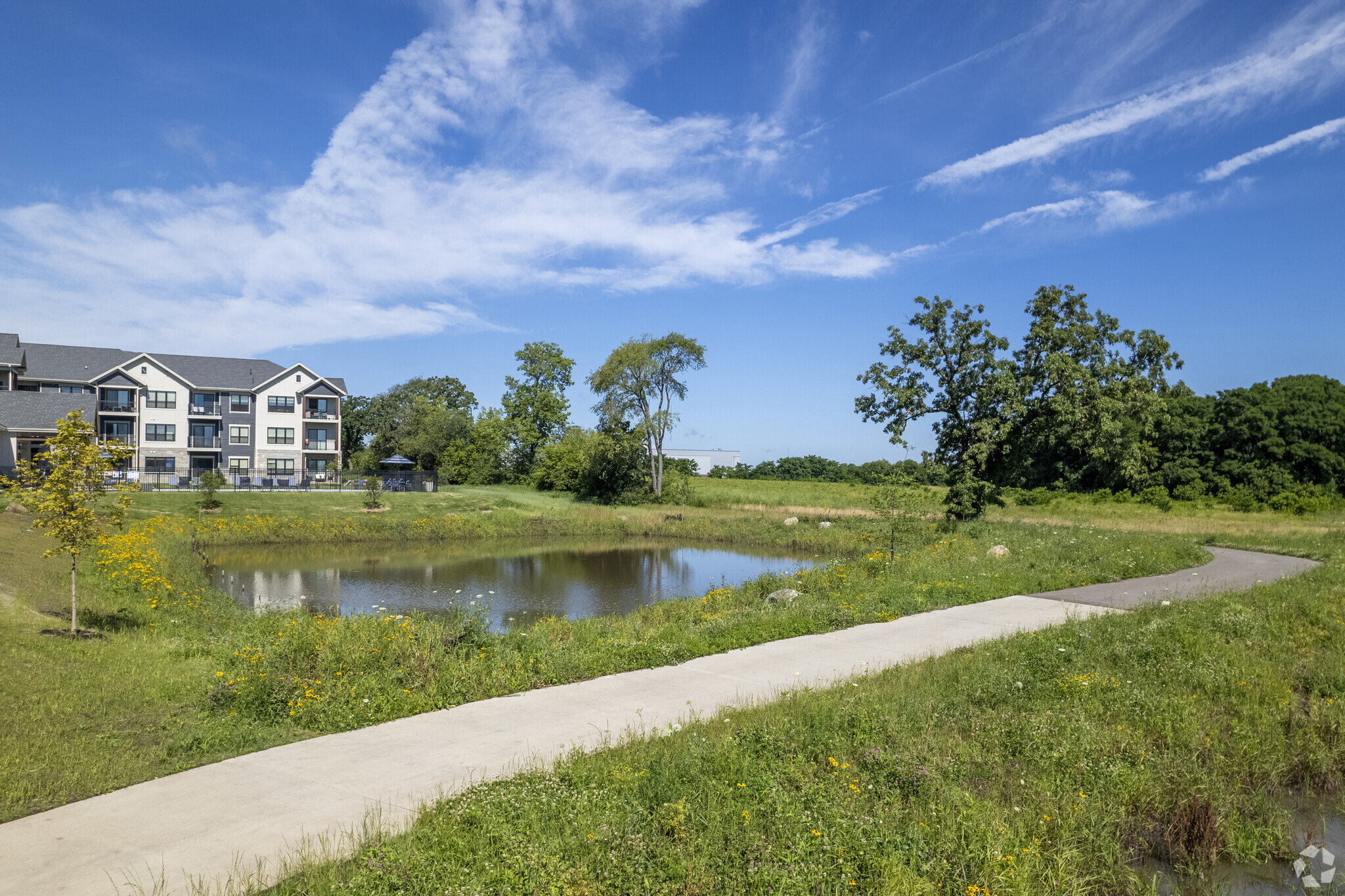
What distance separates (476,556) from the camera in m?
30.3

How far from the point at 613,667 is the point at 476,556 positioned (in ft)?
73.4

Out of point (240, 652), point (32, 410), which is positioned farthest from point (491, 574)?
point (32, 410)

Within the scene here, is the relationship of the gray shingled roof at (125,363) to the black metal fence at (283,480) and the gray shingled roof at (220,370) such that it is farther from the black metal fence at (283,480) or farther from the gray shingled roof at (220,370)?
the black metal fence at (283,480)

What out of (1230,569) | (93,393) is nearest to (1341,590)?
(1230,569)

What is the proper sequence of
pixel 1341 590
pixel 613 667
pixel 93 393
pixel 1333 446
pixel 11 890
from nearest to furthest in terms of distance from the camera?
pixel 11 890, pixel 613 667, pixel 1341 590, pixel 1333 446, pixel 93 393

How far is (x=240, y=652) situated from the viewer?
9.38 meters

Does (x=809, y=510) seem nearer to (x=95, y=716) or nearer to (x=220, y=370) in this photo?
(x=95, y=716)

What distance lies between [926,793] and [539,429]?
64.0 m

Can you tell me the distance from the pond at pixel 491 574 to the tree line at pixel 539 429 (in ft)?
57.4

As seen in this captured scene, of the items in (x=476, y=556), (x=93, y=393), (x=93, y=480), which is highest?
(x=93, y=393)

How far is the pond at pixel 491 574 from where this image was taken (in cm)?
1944

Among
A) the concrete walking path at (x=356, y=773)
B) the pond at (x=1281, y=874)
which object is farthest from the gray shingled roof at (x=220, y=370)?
the pond at (x=1281, y=874)

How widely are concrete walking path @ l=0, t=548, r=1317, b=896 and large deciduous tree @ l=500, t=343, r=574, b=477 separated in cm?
5751

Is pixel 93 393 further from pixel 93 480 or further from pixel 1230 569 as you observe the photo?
pixel 1230 569
